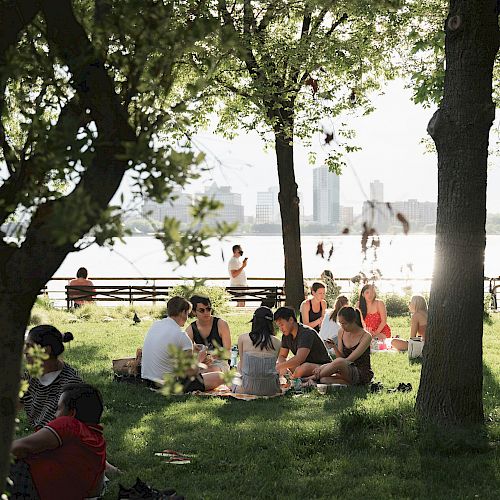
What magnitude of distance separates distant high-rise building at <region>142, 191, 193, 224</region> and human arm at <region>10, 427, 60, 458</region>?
3.15 m

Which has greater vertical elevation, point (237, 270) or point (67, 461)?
point (237, 270)

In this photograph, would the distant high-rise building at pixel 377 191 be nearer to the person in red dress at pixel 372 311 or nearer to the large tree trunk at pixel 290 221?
the person in red dress at pixel 372 311

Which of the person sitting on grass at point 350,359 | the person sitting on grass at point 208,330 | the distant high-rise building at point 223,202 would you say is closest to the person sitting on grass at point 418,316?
the person sitting on grass at point 350,359

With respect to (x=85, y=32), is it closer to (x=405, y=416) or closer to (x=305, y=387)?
(x=405, y=416)

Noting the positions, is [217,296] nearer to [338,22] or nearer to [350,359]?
[338,22]

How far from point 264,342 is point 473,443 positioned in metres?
3.25

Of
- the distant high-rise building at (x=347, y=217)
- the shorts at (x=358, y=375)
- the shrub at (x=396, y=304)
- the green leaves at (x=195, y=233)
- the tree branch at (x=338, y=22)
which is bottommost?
the shorts at (x=358, y=375)

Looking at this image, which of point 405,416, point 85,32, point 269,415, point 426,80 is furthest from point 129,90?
point 426,80

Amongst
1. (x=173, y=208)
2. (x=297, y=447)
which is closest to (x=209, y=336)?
(x=297, y=447)

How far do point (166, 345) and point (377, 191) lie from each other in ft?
18.6

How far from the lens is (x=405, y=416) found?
8555 millimetres

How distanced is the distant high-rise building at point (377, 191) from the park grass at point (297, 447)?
8.29 feet

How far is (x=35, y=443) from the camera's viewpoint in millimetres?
5789

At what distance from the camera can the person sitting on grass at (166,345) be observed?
10.4 metres
